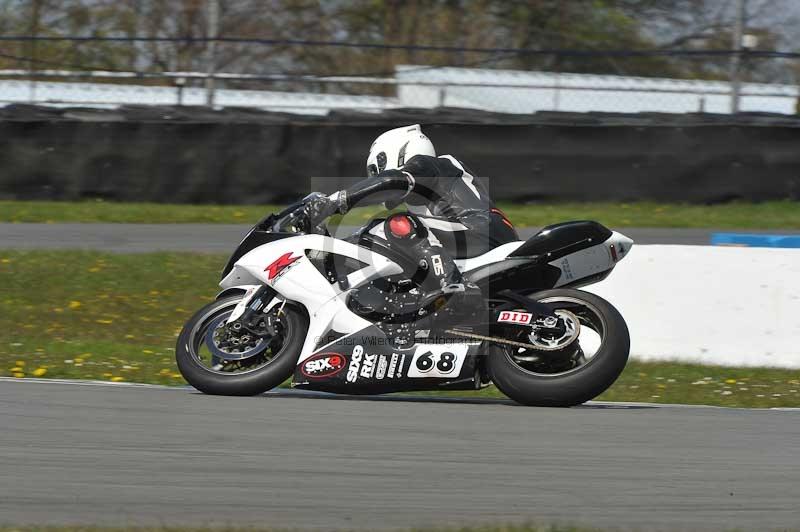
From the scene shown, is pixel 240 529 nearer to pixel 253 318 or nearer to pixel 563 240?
pixel 253 318

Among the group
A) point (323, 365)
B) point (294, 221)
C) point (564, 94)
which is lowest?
point (323, 365)

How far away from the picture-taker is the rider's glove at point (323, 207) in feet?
20.2

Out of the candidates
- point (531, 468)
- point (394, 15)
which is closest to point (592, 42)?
point (394, 15)

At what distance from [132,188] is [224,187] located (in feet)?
3.53

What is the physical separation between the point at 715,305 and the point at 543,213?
6.31 m

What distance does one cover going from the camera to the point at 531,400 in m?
6.14

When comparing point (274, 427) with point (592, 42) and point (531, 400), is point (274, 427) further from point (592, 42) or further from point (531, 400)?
point (592, 42)

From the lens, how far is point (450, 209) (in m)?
6.37

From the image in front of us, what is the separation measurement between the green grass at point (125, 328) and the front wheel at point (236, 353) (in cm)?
113

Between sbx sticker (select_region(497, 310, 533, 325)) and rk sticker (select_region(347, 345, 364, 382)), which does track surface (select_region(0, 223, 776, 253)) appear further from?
sbx sticker (select_region(497, 310, 533, 325))

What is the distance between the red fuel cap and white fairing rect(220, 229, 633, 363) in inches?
5.7

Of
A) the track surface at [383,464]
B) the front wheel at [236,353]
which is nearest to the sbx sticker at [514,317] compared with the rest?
the track surface at [383,464]

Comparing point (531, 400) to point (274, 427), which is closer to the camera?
point (274, 427)

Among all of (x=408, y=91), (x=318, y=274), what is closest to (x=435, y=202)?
(x=318, y=274)
